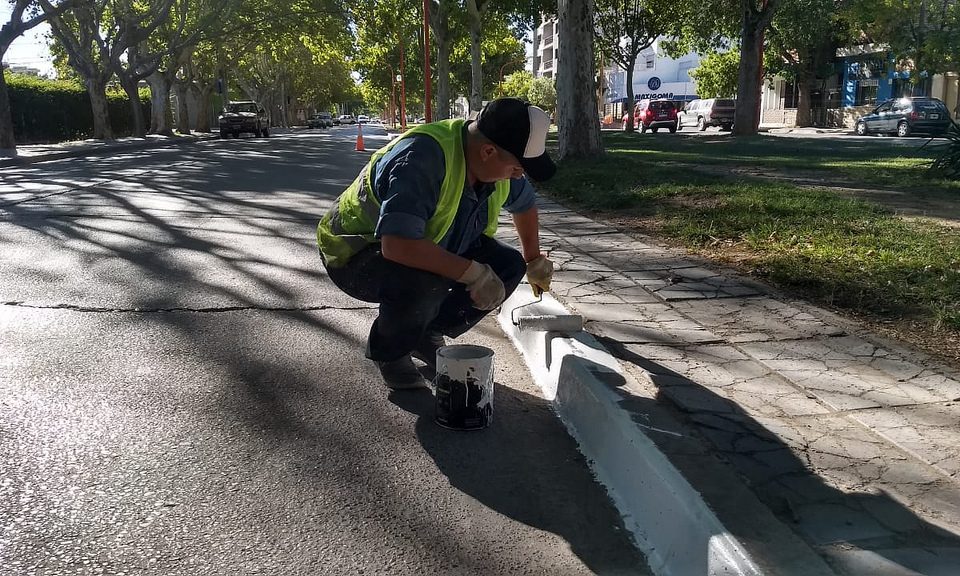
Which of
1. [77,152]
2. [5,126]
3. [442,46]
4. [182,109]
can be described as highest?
[442,46]

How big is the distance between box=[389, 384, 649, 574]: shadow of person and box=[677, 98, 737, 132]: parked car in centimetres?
3339

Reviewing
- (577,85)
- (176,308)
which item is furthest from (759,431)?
(577,85)

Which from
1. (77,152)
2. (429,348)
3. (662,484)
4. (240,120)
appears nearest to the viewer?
(662,484)

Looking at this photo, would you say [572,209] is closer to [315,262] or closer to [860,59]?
[315,262]

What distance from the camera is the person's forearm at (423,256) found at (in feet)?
9.05

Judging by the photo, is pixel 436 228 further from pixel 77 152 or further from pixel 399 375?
pixel 77 152

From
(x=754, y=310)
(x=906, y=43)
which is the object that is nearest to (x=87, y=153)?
(x=754, y=310)

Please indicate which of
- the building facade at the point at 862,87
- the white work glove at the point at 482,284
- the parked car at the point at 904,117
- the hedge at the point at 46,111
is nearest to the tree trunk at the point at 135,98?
the hedge at the point at 46,111

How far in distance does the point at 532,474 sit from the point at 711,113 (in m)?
36.5

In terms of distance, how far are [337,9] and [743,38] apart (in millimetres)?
18384

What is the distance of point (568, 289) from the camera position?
197 inches

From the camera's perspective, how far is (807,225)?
21.8ft

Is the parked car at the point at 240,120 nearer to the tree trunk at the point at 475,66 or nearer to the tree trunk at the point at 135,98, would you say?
the tree trunk at the point at 135,98

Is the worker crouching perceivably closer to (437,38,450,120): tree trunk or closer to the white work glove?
the white work glove
